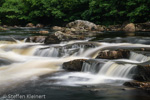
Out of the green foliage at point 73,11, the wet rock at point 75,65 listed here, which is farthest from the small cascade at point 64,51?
the green foliage at point 73,11

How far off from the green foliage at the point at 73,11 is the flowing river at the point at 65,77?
13.3m

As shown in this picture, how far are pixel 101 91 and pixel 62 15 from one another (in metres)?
24.9

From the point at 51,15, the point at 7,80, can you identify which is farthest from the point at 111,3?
the point at 7,80

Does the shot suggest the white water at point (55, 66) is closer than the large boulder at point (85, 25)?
Yes

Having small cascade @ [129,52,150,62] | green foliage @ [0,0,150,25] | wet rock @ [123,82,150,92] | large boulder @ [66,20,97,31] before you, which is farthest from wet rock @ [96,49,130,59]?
green foliage @ [0,0,150,25]

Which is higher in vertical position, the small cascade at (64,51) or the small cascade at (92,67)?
the small cascade at (64,51)

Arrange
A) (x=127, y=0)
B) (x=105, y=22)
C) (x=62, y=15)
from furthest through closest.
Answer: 1. (x=62, y=15)
2. (x=105, y=22)
3. (x=127, y=0)

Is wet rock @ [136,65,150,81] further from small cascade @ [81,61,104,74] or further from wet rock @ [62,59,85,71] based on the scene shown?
wet rock @ [62,59,85,71]

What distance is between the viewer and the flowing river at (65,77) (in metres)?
Answer: 5.93

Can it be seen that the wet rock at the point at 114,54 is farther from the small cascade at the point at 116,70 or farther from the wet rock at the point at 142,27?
the wet rock at the point at 142,27

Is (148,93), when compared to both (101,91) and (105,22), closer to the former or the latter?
(101,91)

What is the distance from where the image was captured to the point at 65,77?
25.0ft

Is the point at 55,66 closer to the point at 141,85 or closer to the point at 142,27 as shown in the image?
the point at 141,85

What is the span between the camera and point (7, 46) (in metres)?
13.0
